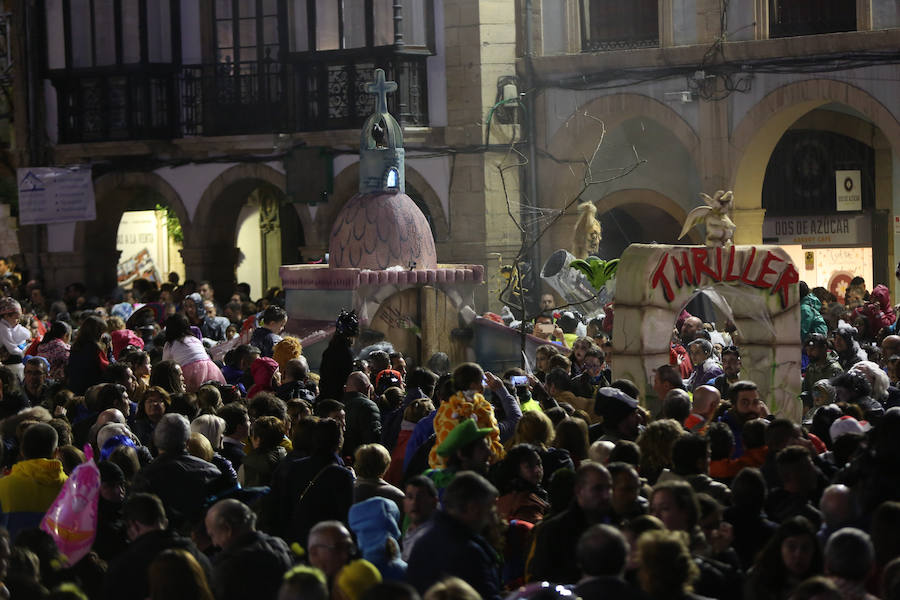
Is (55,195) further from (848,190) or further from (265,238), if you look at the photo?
(848,190)

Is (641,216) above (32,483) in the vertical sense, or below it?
above

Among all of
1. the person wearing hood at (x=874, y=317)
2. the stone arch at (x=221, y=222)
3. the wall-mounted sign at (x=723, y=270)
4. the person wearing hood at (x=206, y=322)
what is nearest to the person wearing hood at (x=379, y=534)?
the wall-mounted sign at (x=723, y=270)

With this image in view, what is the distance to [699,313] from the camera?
1800 cm

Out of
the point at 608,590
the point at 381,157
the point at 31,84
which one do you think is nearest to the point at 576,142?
the point at 381,157

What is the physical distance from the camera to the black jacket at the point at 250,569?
19.6 feet

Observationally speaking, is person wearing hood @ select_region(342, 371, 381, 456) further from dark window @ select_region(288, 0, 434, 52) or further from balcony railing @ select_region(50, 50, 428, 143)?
dark window @ select_region(288, 0, 434, 52)

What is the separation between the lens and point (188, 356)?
39.7 feet

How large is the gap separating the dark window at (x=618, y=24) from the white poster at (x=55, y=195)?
324 inches

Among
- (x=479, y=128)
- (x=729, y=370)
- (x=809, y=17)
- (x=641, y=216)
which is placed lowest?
(x=729, y=370)

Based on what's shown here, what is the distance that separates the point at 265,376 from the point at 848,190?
1344 centimetres

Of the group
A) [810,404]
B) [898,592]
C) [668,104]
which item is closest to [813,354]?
[810,404]

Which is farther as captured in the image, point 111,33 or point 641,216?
point 641,216

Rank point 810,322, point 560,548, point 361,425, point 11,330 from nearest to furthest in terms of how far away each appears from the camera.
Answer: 1. point 560,548
2. point 361,425
3. point 11,330
4. point 810,322

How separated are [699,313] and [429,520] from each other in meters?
12.0
